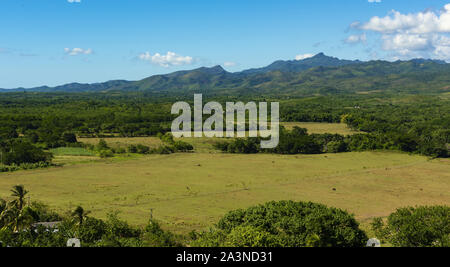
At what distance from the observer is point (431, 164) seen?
6831 centimetres

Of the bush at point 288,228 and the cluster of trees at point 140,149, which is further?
the cluster of trees at point 140,149

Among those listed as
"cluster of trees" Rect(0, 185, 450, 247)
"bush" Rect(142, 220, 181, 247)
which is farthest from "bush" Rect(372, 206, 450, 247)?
"bush" Rect(142, 220, 181, 247)

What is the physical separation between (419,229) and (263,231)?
10592 mm

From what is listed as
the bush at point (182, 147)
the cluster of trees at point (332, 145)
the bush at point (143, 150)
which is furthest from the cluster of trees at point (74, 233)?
the cluster of trees at point (332, 145)

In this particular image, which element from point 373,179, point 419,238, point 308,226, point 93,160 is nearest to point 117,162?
point 93,160

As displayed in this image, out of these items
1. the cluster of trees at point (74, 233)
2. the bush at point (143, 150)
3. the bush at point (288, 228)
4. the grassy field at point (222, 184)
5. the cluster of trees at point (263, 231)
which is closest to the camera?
the bush at point (288, 228)

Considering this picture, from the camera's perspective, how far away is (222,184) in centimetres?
5216

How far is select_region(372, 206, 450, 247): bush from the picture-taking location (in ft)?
81.4

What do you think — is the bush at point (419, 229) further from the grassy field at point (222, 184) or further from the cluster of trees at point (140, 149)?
the cluster of trees at point (140, 149)

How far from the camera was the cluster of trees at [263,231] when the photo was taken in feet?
75.2

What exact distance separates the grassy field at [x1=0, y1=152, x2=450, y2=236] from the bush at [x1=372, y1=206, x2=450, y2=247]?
818 centimetres

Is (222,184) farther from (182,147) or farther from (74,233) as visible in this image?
(182,147)

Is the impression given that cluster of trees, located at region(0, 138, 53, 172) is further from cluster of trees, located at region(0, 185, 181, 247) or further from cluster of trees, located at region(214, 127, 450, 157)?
cluster of trees, located at region(0, 185, 181, 247)
